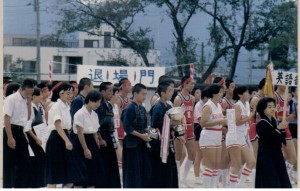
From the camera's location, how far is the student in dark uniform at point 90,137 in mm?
9367

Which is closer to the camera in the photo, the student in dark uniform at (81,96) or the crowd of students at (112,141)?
the crowd of students at (112,141)

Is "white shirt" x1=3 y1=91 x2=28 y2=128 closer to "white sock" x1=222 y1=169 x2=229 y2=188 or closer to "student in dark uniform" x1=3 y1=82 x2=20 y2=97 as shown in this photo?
"student in dark uniform" x1=3 y1=82 x2=20 y2=97

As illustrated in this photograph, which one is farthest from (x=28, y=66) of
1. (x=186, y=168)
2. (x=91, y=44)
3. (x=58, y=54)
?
(x=186, y=168)

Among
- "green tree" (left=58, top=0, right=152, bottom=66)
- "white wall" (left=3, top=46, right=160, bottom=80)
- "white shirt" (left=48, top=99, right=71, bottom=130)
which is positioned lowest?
"white shirt" (left=48, top=99, right=71, bottom=130)

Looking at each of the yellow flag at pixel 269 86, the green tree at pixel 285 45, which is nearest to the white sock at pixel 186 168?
the yellow flag at pixel 269 86

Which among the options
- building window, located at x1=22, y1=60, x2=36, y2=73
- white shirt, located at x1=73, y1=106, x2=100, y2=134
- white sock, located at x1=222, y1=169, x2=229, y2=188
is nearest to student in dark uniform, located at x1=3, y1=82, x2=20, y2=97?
white shirt, located at x1=73, y1=106, x2=100, y2=134

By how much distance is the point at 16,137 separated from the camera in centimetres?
916

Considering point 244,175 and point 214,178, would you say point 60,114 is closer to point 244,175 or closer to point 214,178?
point 214,178

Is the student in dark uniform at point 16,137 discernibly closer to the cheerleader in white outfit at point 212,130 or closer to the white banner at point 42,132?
the white banner at point 42,132

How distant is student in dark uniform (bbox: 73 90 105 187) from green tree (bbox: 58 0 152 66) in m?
15.5

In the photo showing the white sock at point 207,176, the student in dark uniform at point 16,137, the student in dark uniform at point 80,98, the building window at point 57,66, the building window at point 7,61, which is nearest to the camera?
the student in dark uniform at point 16,137

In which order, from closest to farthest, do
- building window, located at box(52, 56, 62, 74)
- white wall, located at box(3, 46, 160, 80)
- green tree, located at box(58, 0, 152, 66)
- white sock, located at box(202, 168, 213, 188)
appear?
1. white sock, located at box(202, 168, 213, 188)
2. green tree, located at box(58, 0, 152, 66)
3. white wall, located at box(3, 46, 160, 80)
4. building window, located at box(52, 56, 62, 74)

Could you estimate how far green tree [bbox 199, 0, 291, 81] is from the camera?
23.8 metres

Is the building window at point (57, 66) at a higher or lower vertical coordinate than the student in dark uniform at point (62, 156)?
higher
